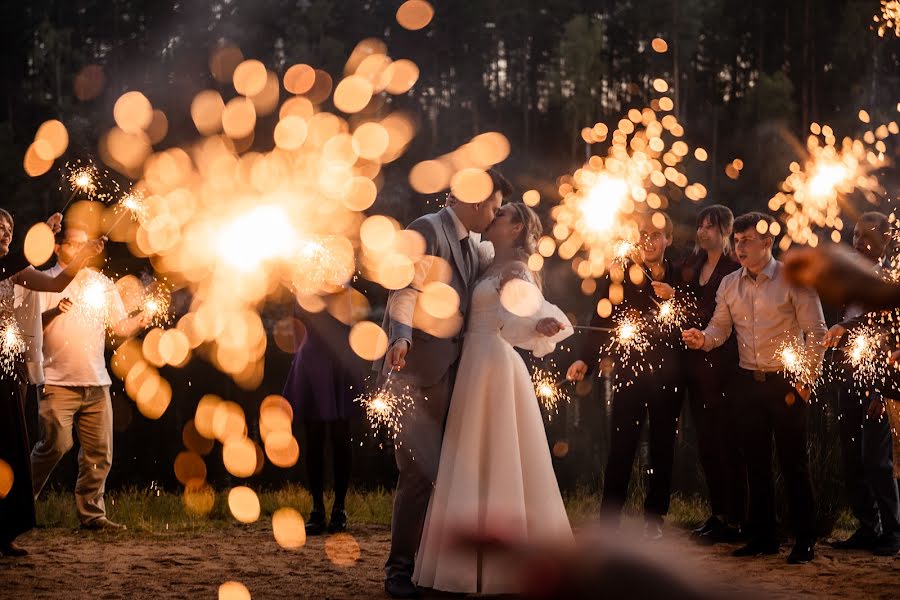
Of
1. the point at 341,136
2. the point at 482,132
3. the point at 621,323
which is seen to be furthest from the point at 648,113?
the point at 621,323

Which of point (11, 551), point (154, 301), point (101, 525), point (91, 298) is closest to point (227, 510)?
Answer: point (101, 525)

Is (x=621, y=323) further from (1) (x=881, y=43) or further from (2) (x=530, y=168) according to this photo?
(1) (x=881, y=43)

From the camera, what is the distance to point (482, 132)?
42344 millimetres

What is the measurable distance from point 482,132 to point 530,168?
814cm

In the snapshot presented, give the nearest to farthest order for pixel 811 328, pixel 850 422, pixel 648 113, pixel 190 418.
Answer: pixel 811 328 → pixel 850 422 → pixel 190 418 → pixel 648 113

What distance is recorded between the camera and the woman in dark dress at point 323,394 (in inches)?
298

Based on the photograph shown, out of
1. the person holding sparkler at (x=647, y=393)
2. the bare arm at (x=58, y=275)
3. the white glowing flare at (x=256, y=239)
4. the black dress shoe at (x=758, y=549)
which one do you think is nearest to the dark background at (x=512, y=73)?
the white glowing flare at (x=256, y=239)

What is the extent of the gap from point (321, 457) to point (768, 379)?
123 inches

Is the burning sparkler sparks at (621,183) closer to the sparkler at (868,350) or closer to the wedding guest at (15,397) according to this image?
the sparkler at (868,350)

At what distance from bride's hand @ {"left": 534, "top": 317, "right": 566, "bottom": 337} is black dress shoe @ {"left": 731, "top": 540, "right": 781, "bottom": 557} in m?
2.10

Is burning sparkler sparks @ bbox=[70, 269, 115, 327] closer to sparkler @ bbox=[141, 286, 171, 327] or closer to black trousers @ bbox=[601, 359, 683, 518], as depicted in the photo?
sparkler @ bbox=[141, 286, 171, 327]

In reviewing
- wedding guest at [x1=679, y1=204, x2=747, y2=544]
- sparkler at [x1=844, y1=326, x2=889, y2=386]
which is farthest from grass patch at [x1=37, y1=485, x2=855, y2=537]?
sparkler at [x1=844, y1=326, x2=889, y2=386]

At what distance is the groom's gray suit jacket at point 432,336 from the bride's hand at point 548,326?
0.39 m

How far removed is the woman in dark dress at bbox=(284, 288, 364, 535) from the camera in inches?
298
